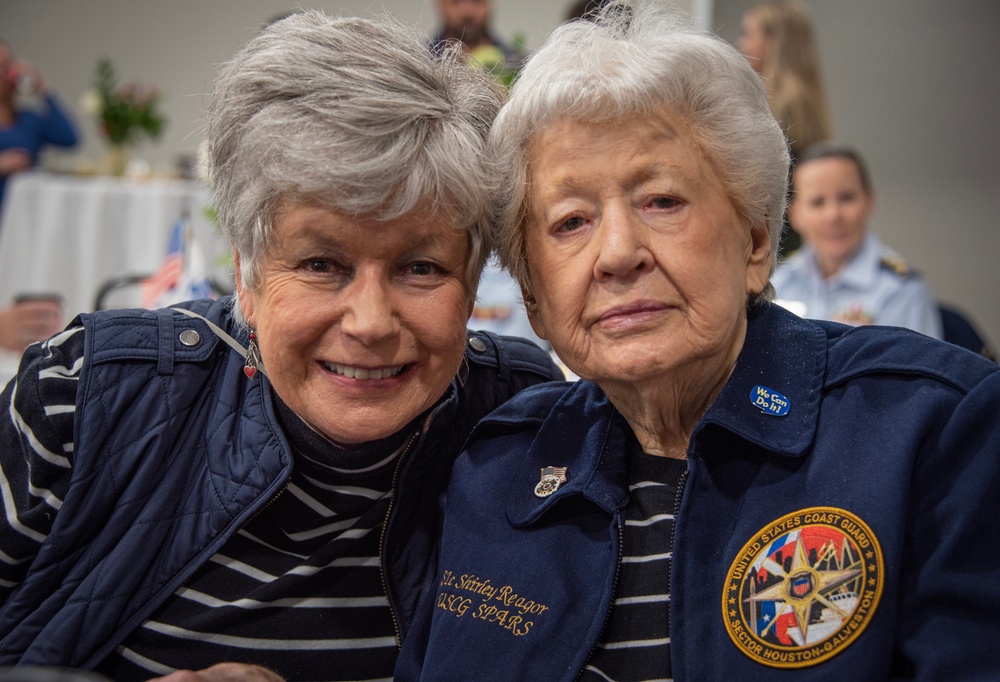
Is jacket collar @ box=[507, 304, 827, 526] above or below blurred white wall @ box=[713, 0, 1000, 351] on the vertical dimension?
below

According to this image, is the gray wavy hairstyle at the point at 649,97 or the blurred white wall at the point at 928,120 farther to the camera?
the blurred white wall at the point at 928,120

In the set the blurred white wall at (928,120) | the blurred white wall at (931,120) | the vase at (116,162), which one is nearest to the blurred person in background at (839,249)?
the blurred white wall at (928,120)

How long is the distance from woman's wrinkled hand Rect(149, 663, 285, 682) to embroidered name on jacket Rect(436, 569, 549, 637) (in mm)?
291

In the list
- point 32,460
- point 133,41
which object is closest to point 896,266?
point 32,460

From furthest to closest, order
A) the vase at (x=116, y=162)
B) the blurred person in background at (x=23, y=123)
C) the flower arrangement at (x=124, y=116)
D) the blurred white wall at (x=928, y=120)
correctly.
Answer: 1. the blurred white wall at (x=928, y=120)
2. the blurred person in background at (x=23, y=123)
3. the flower arrangement at (x=124, y=116)
4. the vase at (x=116, y=162)

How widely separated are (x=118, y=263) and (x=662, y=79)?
166 inches

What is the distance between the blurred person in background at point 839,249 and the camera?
4277 mm

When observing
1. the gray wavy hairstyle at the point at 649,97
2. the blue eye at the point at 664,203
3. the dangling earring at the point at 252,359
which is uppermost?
the gray wavy hairstyle at the point at 649,97

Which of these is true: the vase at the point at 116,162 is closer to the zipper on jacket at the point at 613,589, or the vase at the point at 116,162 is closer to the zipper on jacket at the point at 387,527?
the zipper on jacket at the point at 387,527

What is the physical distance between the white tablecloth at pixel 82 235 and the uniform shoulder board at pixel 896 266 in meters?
3.26

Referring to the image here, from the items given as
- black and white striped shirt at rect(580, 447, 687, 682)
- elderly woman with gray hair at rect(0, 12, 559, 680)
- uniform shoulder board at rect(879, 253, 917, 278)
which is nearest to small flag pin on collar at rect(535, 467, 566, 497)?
black and white striped shirt at rect(580, 447, 687, 682)

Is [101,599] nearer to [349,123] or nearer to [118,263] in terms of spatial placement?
[349,123]

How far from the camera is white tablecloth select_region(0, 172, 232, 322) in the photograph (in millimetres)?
4977

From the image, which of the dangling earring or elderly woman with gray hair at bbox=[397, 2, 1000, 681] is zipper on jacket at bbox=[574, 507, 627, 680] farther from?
the dangling earring
